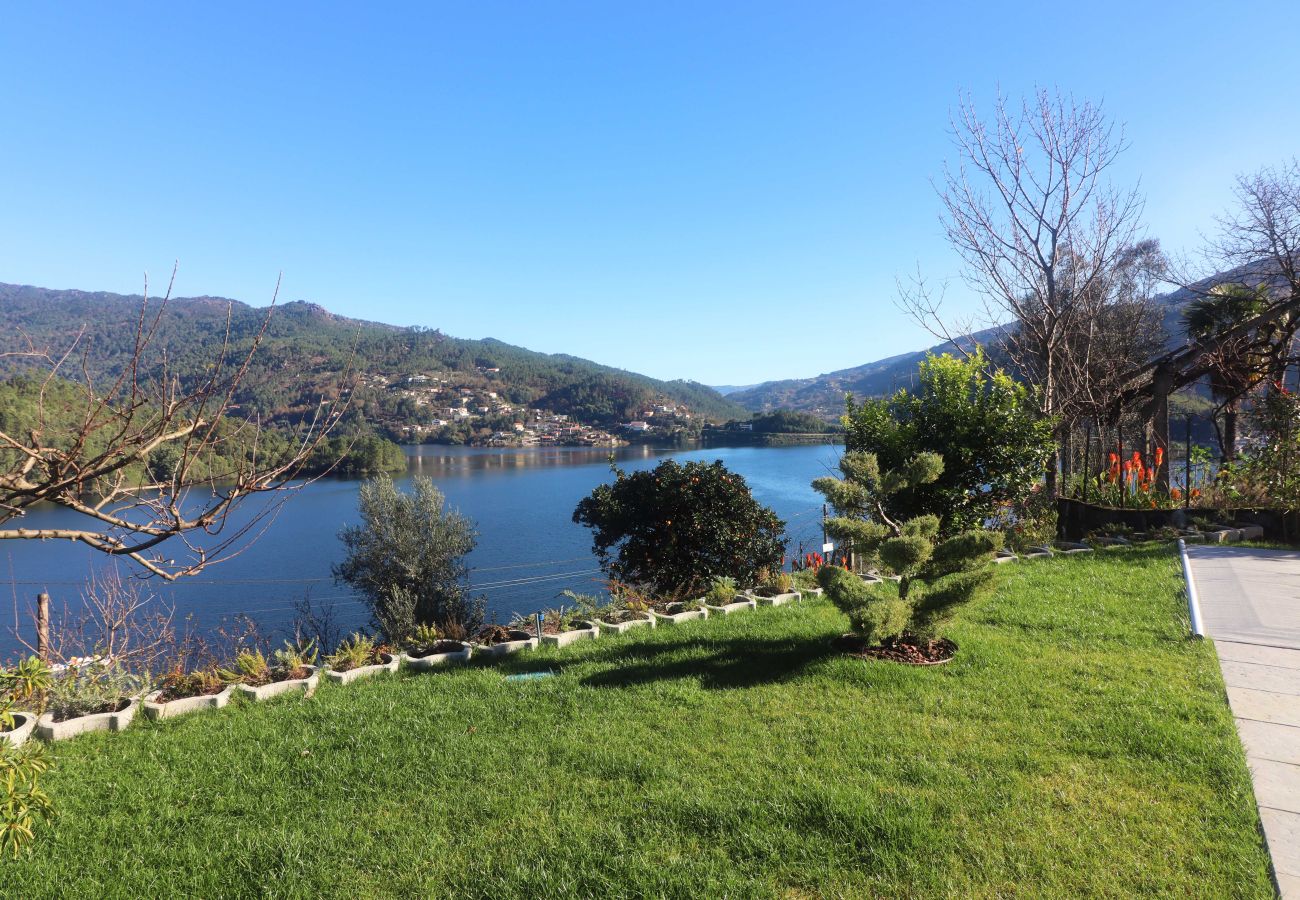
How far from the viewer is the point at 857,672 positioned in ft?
15.3

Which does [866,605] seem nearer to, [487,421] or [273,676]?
[273,676]

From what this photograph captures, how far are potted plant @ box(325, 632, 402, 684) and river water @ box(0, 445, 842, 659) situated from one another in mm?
1158

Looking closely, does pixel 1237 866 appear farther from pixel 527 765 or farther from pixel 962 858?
pixel 527 765

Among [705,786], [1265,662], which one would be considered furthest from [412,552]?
[1265,662]

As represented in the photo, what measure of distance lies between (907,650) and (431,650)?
3.87m

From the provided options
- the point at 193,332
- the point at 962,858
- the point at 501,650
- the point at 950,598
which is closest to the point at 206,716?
the point at 501,650

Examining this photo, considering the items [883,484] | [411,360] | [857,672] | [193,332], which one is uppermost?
[411,360]

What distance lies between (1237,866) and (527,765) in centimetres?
291

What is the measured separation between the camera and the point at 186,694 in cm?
510

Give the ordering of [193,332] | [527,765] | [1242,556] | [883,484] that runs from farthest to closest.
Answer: [193,332] < [1242,556] < [883,484] < [527,765]

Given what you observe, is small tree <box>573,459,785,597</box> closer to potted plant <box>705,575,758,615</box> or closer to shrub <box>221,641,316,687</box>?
potted plant <box>705,575,758,615</box>

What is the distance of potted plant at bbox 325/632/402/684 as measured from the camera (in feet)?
17.9

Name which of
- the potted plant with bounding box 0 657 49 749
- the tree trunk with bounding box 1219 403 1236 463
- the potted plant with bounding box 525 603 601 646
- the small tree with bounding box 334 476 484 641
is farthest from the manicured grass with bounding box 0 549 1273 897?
the small tree with bounding box 334 476 484 641

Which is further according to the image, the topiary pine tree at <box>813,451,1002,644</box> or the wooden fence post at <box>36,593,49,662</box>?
the wooden fence post at <box>36,593,49,662</box>
